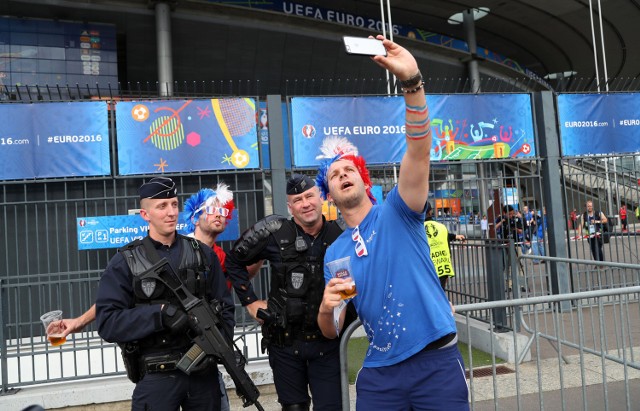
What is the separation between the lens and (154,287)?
326cm

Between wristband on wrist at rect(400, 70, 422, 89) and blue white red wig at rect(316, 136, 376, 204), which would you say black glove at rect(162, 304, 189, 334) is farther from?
wristband on wrist at rect(400, 70, 422, 89)

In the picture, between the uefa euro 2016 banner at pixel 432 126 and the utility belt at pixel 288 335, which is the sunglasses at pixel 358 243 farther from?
the uefa euro 2016 banner at pixel 432 126

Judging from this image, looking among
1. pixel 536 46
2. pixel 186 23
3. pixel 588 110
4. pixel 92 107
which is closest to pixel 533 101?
pixel 588 110

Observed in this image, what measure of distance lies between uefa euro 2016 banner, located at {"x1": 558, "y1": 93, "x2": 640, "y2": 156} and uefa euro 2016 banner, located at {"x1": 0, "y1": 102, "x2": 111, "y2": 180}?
25.4ft

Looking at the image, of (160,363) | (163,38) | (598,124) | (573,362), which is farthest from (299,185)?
(163,38)

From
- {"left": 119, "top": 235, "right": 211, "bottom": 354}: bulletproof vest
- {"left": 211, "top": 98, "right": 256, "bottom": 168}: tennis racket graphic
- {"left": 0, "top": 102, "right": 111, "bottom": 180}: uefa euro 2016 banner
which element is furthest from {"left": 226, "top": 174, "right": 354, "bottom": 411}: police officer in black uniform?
{"left": 0, "top": 102, "right": 111, "bottom": 180}: uefa euro 2016 banner

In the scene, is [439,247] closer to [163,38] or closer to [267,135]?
[267,135]

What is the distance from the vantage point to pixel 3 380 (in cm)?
586

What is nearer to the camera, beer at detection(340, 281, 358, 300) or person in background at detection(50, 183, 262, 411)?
beer at detection(340, 281, 358, 300)

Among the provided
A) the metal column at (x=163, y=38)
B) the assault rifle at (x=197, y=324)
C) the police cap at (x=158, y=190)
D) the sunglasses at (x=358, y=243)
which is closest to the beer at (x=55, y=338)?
the assault rifle at (x=197, y=324)

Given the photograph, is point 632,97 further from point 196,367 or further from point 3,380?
point 3,380

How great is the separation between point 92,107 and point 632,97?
9356mm

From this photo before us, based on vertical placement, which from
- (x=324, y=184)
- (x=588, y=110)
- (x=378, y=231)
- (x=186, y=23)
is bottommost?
(x=378, y=231)

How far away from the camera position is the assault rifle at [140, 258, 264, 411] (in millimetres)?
3229
